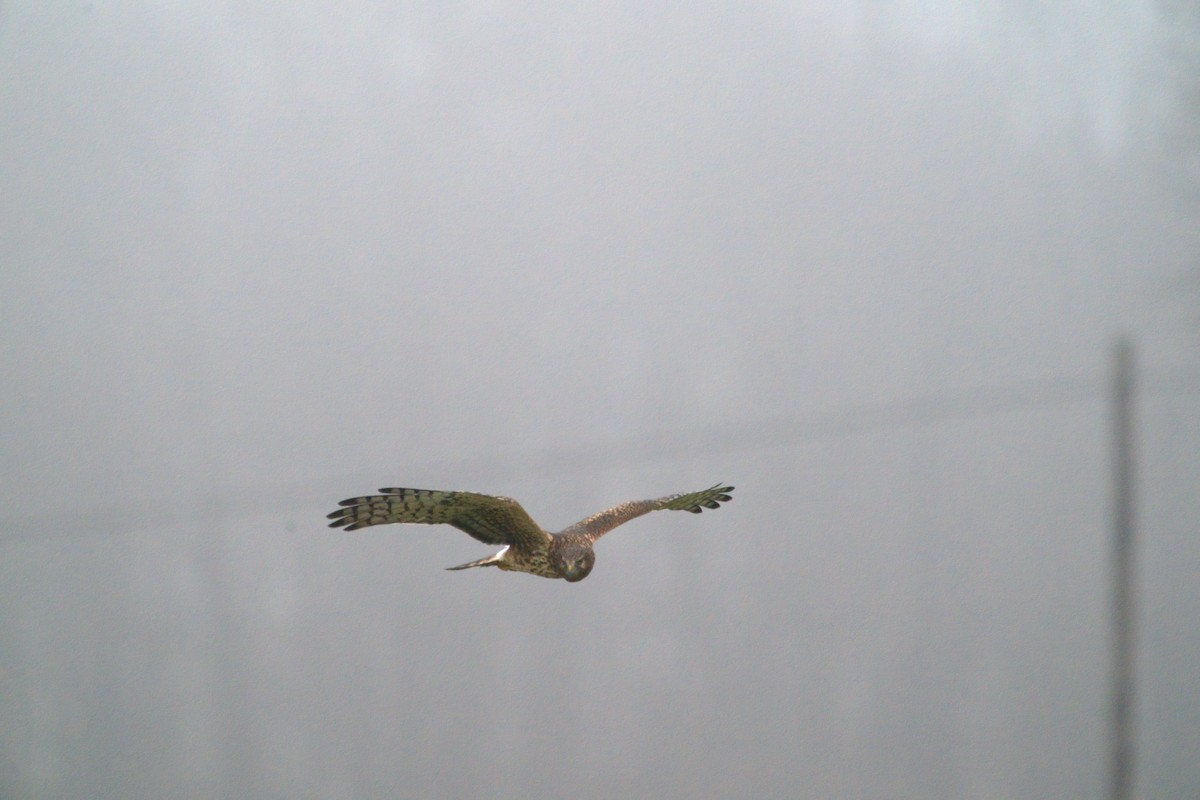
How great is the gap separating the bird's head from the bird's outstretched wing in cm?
3

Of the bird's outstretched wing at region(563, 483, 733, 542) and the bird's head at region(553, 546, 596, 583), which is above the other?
the bird's outstretched wing at region(563, 483, 733, 542)

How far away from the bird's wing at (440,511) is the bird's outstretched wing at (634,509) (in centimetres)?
3

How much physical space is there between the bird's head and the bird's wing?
0.6 inches

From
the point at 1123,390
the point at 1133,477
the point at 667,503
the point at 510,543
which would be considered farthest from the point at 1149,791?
the point at 510,543

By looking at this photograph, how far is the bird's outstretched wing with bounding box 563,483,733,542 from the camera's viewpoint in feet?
2.13

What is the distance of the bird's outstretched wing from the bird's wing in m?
0.03

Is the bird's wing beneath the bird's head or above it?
above

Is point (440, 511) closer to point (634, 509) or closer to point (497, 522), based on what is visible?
point (497, 522)

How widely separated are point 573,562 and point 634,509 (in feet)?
0.45

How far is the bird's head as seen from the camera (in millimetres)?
576

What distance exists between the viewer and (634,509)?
708mm

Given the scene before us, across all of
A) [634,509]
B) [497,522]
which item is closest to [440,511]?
[497,522]

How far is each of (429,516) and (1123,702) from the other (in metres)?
1.84

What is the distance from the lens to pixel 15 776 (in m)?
1.48
